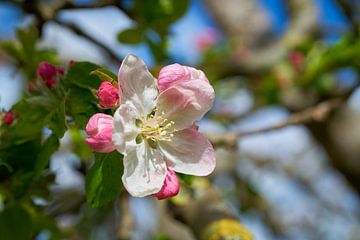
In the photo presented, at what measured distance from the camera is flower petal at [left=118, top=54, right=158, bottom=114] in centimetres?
68

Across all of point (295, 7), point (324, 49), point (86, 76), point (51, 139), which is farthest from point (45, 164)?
point (295, 7)

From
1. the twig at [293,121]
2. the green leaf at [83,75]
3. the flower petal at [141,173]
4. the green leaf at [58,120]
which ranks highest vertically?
the green leaf at [83,75]

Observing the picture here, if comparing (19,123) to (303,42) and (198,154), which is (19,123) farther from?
(303,42)

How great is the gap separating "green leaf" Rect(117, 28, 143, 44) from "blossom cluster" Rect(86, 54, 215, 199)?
0.57 meters

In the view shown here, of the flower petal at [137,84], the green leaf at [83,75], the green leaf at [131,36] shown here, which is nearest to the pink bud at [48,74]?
the green leaf at [83,75]

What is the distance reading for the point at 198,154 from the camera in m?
0.73

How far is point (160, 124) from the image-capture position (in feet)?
2.47

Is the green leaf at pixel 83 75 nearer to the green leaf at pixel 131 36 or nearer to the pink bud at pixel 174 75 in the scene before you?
the pink bud at pixel 174 75

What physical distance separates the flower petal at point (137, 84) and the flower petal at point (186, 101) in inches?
0.5

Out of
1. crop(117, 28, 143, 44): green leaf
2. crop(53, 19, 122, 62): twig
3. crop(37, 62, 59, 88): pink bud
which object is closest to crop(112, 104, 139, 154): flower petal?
crop(37, 62, 59, 88): pink bud

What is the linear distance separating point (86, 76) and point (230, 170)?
1.48 metres

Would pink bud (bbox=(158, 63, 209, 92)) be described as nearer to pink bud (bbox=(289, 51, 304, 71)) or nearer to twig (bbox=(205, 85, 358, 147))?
twig (bbox=(205, 85, 358, 147))

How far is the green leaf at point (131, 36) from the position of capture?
130cm

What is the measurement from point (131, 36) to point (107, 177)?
67 cm
